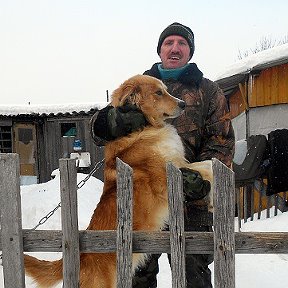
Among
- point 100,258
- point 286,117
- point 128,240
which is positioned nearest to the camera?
point 128,240

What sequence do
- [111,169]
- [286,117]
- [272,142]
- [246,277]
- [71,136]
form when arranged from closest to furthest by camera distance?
[111,169] < [246,277] < [272,142] < [286,117] < [71,136]

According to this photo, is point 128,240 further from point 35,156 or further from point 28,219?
point 35,156

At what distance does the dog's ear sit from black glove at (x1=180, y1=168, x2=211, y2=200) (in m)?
0.58

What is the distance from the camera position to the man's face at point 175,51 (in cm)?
249

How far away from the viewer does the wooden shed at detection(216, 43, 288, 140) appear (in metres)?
8.34

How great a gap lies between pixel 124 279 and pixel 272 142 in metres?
5.78

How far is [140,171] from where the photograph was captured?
2322 mm

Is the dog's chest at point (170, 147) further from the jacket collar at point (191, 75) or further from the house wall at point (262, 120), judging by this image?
the house wall at point (262, 120)

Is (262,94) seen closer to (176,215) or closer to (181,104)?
(181,104)

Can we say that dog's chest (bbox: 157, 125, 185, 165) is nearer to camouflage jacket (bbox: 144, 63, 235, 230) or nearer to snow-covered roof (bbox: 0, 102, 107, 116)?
camouflage jacket (bbox: 144, 63, 235, 230)

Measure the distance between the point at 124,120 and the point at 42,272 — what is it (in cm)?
105

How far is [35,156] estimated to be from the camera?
534 inches

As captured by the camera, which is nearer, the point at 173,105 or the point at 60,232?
the point at 60,232

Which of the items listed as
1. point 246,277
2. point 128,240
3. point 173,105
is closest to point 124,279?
point 128,240
